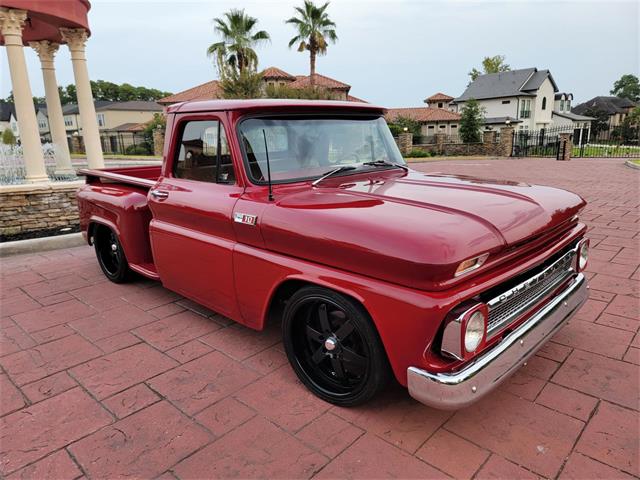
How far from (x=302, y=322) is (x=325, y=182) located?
0.99 metres

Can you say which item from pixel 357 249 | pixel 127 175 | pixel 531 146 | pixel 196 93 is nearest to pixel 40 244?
pixel 127 175

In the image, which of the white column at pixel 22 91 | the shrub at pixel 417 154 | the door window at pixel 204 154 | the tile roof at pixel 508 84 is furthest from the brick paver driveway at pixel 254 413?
the tile roof at pixel 508 84

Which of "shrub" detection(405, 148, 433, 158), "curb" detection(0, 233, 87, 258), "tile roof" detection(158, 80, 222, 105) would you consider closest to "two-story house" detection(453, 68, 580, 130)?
"shrub" detection(405, 148, 433, 158)

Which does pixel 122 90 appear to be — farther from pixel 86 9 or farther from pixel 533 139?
pixel 86 9

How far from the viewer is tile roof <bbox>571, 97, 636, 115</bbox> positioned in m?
68.6

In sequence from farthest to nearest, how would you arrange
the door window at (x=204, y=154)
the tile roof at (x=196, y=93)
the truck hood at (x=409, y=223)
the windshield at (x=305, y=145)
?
the tile roof at (x=196, y=93), the door window at (x=204, y=154), the windshield at (x=305, y=145), the truck hood at (x=409, y=223)

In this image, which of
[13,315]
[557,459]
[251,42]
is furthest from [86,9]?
[251,42]

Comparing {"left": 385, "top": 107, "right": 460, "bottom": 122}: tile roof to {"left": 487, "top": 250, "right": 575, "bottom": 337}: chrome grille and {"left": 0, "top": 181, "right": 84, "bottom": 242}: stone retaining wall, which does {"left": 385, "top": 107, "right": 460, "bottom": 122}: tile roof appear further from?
{"left": 487, "top": 250, "right": 575, "bottom": 337}: chrome grille

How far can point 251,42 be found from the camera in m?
28.4

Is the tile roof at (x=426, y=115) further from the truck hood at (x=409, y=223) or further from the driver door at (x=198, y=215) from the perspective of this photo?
the truck hood at (x=409, y=223)

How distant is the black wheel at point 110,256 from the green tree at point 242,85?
21609 millimetres

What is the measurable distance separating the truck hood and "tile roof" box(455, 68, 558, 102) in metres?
52.9

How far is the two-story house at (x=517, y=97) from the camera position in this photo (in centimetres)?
4994

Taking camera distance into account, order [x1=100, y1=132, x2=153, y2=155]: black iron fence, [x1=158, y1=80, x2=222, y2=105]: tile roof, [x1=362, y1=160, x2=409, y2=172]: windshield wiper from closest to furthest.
A: [x1=362, y1=160, x2=409, y2=172]: windshield wiper < [x1=100, y1=132, x2=153, y2=155]: black iron fence < [x1=158, y1=80, x2=222, y2=105]: tile roof
